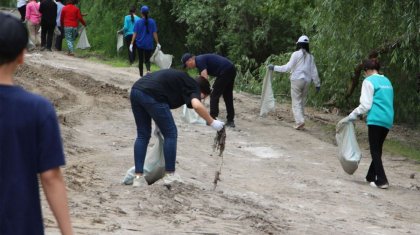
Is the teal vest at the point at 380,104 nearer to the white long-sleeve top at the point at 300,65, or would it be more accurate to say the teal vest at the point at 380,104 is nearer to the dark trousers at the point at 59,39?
the white long-sleeve top at the point at 300,65

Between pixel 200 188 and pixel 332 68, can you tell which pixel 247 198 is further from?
pixel 332 68

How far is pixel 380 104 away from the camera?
9578mm

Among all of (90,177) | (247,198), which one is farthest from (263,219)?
(90,177)

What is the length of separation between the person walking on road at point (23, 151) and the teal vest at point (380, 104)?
6.82 metres

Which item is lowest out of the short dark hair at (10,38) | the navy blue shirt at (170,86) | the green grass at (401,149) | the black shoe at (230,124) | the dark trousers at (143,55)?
the green grass at (401,149)

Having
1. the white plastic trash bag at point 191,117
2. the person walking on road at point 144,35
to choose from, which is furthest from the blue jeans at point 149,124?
the person walking on road at point 144,35

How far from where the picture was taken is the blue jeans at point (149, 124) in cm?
760

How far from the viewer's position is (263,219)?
712cm

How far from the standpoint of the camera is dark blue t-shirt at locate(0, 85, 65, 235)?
3.18m

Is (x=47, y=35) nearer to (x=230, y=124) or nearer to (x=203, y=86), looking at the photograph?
(x=230, y=124)

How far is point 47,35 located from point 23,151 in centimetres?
2060

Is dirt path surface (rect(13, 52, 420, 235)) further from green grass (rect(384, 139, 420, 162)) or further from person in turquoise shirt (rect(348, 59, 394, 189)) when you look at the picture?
person in turquoise shirt (rect(348, 59, 394, 189))

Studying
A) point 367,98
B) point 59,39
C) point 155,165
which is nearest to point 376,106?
point 367,98

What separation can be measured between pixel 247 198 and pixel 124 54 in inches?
704
